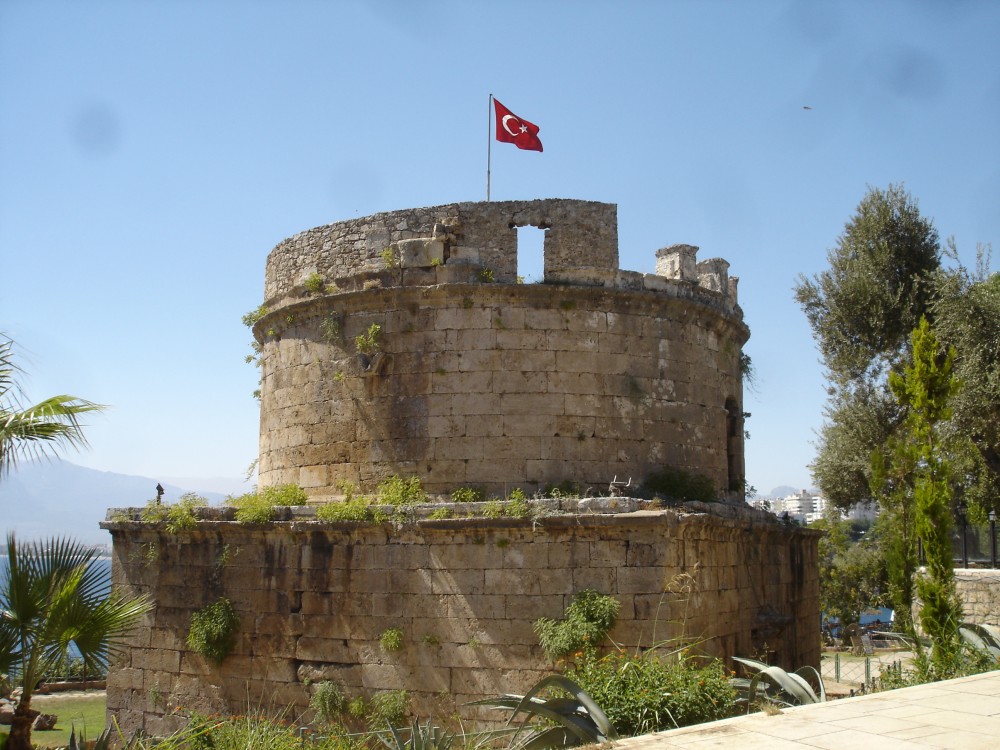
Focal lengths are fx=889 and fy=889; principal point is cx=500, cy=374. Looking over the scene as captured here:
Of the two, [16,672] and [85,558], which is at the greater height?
[85,558]

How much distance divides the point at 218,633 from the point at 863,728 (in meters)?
8.09

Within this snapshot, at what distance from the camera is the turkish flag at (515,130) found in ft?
42.5

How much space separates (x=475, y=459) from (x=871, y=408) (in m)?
15.4

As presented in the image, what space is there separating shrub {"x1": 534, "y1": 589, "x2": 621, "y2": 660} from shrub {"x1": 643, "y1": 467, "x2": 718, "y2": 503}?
207 centimetres

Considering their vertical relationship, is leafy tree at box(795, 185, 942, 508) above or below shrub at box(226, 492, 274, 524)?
above

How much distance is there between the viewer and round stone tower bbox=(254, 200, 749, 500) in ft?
37.5

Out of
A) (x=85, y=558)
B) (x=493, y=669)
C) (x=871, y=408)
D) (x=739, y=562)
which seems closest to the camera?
(x=85, y=558)

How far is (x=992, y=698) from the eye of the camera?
291 inches

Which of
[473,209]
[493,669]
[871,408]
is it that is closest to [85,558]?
[493,669]

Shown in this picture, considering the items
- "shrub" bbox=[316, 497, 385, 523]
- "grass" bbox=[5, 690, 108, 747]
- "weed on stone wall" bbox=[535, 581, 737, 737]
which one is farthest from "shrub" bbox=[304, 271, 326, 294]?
"grass" bbox=[5, 690, 108, 747]

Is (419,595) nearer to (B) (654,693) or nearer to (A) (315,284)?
(B) (654,693)

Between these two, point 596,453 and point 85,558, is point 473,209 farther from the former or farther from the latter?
point 85,558

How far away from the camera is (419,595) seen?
1056 centimetres

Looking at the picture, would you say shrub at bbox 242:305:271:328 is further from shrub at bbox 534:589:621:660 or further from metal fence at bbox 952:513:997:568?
metal fence at bbox 952:513:997:568
